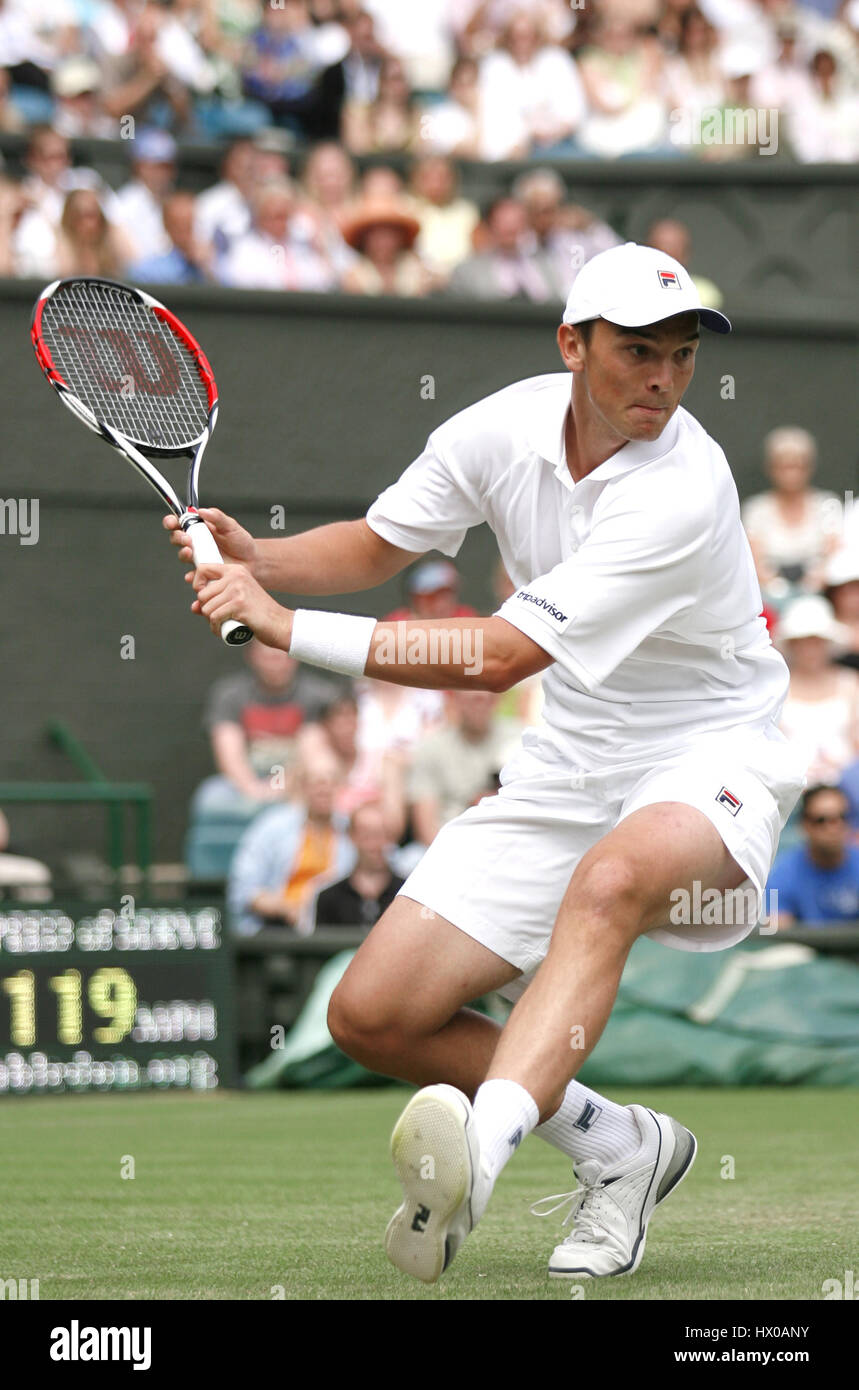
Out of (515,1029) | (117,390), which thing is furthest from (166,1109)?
(515,1029)

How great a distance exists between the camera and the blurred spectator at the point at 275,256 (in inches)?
435

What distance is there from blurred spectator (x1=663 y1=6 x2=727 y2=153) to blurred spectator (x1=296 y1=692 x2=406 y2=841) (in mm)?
4920

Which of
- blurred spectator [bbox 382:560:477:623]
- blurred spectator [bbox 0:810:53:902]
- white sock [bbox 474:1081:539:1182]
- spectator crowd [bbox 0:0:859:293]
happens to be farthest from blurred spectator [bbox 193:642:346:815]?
white sock [bbox 474:1081:539:1182]

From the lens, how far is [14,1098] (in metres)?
8.70

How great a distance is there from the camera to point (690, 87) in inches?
506

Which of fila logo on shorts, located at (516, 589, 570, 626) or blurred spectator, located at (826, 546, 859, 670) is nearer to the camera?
fila logo on shorts, located at (516, 589, 570, 626)

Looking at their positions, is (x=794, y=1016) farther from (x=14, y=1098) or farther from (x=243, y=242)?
(x=243, y=242)

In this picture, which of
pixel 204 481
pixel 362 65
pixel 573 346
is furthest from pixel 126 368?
pixel 362 65

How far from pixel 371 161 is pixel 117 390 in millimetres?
7416

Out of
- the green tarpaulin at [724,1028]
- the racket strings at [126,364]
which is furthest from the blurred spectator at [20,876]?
the racket strings at [126,364]

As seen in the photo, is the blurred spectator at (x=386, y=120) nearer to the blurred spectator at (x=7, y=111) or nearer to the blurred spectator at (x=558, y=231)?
the blurred spectator at (x=558, y=231)

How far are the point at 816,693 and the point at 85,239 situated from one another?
4.22 m

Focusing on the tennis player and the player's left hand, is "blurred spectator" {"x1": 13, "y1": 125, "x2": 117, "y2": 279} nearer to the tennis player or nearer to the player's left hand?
the tennis player

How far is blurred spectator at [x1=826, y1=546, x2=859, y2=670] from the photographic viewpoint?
10164 millimetres
